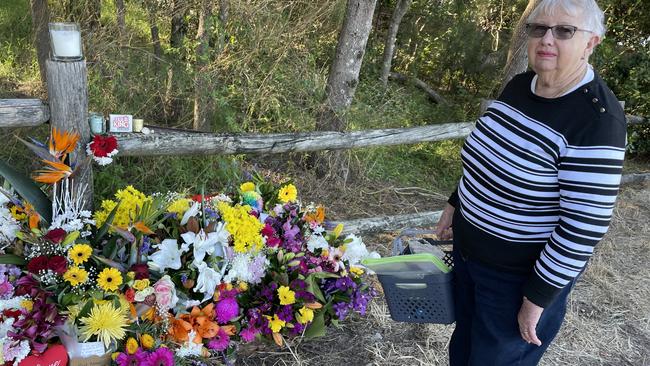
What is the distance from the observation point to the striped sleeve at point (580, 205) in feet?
4.81

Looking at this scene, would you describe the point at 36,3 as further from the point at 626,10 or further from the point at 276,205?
the point at 626,10

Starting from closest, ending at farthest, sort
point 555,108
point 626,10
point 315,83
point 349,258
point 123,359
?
point 555,108, point 123,359, point 349,258, point 315,83, point 626,10

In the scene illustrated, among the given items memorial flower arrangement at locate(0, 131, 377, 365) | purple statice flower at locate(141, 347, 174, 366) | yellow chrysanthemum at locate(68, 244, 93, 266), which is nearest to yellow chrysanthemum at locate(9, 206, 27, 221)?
memorial flower arrangement at locate(0, 131, 377, 365)

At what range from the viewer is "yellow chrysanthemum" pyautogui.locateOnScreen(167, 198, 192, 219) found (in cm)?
251

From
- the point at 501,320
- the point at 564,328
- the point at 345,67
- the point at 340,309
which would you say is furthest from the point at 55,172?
the point at 564,328

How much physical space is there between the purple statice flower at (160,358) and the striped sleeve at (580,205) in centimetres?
143

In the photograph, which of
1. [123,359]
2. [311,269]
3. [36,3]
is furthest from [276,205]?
[36,3]

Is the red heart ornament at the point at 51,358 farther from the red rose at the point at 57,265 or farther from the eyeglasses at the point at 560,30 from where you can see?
the eyeglasses at the point at 560,30

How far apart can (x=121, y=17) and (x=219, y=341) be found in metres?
2.94

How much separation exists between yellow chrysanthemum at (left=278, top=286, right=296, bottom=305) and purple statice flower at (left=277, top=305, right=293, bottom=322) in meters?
0.04

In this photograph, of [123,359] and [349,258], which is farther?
[349,258]

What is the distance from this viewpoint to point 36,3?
4.36 m

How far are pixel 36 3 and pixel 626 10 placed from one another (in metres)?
7.75

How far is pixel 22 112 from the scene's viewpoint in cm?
242
